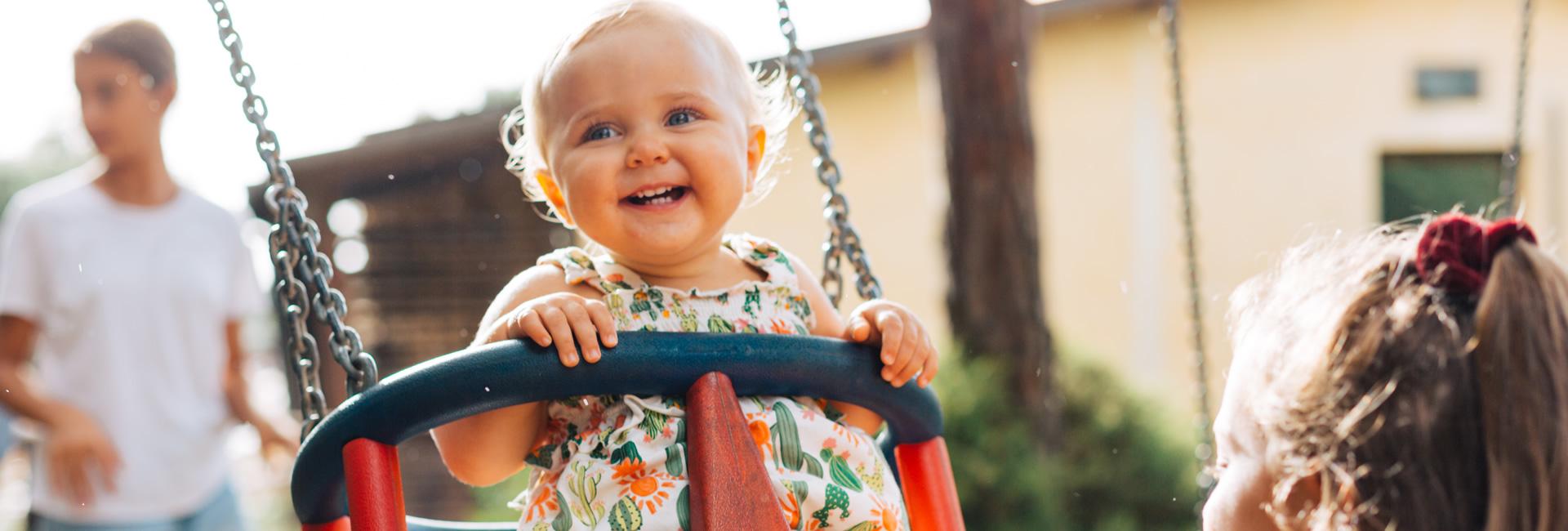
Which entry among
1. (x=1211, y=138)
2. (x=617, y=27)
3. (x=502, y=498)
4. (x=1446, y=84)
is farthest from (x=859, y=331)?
(x=1446, y=84)

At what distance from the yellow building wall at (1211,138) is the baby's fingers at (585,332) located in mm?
6176

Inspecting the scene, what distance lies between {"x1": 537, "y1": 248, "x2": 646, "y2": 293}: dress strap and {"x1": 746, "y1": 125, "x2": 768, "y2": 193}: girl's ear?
0.55ft

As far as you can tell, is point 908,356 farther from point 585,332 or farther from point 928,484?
point 585,332

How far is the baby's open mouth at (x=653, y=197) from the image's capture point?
124 centimetres

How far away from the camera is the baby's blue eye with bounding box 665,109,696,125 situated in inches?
49.3

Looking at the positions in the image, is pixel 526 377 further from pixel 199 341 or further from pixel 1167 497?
pixel 1167 497

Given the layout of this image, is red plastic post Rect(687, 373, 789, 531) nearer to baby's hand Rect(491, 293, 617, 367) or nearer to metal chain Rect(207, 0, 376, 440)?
baby's hand Rect(491, 293, 617, 367)

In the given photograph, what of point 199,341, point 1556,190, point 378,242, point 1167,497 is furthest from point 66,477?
point 1556,190

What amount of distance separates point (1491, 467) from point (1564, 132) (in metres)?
7.97

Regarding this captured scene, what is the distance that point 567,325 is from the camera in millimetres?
1111

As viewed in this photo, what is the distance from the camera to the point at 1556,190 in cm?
773

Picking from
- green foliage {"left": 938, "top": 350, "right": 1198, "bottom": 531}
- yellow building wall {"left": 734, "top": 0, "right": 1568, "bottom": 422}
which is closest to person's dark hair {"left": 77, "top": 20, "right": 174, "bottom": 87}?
green foliage {"left": 938, "top": 350, "right": 1198, "bottom": 531}

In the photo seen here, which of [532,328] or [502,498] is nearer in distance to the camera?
[532,328]

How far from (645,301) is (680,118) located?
18 cm
